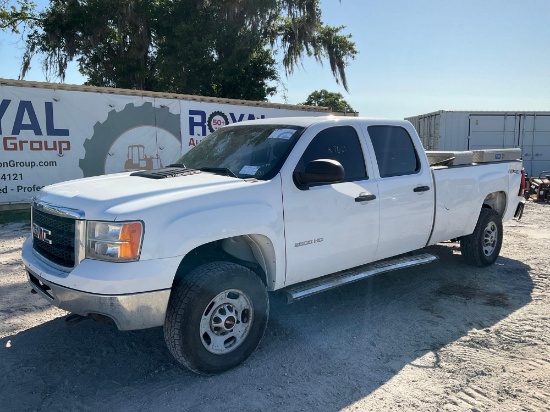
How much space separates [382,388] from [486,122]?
17.1 metres

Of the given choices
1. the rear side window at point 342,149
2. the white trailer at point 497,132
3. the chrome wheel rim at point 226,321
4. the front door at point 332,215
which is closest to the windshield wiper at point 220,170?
the front door at point 332,215

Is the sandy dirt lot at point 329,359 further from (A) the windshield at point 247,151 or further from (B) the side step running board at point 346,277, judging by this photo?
(A) the windshield at point 247,151

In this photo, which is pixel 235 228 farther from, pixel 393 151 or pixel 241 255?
pixel 393 151

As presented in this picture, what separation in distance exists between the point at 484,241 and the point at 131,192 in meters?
4.84

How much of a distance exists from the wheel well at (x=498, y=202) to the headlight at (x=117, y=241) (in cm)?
519

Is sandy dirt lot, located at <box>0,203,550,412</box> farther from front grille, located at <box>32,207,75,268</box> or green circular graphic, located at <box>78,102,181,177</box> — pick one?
green circular graphic, located at <box>78,102,181,177</box>

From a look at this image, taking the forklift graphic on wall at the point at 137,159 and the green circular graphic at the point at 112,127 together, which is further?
the forklift graphic on wall at the point at 137,159

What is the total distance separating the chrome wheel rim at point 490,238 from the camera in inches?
245

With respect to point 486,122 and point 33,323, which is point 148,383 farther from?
point 486,122

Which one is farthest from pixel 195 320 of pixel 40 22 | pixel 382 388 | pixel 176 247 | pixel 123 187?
pixel 40 22

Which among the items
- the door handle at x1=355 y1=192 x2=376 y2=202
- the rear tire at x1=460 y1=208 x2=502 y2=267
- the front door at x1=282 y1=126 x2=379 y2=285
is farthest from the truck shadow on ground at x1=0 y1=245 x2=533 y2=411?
the door handle at x1=355 y1=192 x2=376 y2=202

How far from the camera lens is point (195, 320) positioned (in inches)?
126

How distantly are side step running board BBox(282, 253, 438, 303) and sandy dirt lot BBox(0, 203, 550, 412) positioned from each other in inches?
17.7

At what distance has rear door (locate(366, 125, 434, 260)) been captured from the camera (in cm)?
461
